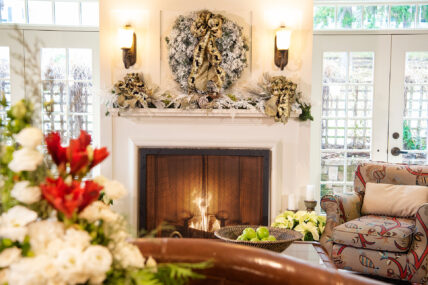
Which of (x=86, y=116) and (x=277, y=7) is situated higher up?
(x=277, y=7)

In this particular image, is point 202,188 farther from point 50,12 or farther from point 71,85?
point 50,12

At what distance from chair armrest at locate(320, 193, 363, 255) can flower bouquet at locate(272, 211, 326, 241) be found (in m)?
0.08

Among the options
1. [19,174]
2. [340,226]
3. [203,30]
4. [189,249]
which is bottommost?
[340,226]

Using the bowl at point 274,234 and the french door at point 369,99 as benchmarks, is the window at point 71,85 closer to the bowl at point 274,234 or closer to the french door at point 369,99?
the french door at point 369,99

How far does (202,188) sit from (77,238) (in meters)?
3.07

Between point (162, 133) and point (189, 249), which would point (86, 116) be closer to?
point (162, 133)

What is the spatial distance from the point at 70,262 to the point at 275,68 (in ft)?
10.7

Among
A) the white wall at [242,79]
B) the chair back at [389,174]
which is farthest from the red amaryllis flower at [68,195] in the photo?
the chair back at [389,174]

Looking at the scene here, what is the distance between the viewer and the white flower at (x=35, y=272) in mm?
701

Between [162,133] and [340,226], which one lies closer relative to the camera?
[340,226]

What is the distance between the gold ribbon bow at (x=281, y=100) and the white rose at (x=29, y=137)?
2.92 m

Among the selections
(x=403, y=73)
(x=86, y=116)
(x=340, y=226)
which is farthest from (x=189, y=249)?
(x=403, y=73)

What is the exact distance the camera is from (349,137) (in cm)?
446

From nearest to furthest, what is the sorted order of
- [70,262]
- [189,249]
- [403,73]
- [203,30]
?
[70,262] < [189,249] < [203,30] < [403,73]
